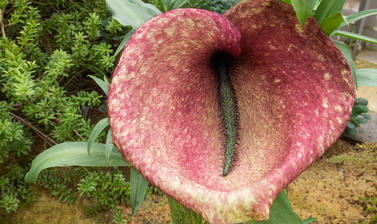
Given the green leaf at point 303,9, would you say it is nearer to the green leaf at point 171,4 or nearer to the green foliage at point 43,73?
the green leaf at point 171,4

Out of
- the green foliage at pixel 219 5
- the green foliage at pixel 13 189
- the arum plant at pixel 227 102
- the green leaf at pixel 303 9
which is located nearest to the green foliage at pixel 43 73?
the green foliage at pixel 13 189

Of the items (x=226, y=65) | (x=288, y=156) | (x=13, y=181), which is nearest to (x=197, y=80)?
(x=226, y=65)

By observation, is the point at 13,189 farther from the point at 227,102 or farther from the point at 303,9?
the point at 303,9

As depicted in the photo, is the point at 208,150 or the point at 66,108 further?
the point at 66,108

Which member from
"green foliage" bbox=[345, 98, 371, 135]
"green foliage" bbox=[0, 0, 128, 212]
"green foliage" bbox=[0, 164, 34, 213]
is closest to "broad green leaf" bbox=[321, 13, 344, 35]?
"green foliage" bbox=[0, 0, 128, 212]

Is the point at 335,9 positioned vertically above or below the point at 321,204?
above

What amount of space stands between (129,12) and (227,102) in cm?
18

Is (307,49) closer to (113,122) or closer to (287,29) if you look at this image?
(287,29)

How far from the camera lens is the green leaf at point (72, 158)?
566mm

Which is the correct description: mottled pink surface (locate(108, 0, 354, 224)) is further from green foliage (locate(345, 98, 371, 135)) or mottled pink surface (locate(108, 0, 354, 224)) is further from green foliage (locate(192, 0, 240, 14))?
green foliage (locate(345, 98, 371, 135))

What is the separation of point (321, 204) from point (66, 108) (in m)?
0.83

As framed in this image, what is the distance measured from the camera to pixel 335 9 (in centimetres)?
39

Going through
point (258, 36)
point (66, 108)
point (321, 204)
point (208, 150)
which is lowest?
point (321, 204)

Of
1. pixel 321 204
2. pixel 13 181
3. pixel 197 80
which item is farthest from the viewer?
pixel 321 204
